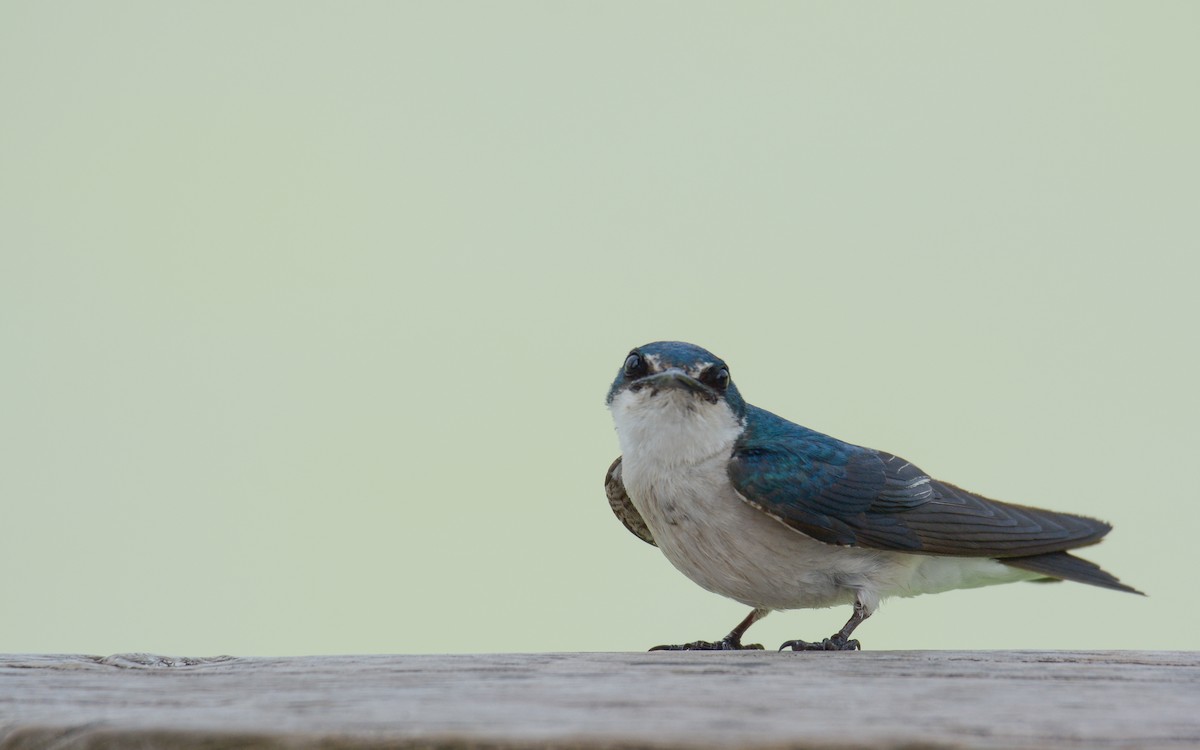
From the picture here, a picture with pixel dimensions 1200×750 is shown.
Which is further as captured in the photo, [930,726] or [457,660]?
[457,660]

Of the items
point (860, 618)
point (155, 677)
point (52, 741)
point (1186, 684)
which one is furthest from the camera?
point (860, 618)

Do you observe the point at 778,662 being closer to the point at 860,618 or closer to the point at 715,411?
the point at 860,618

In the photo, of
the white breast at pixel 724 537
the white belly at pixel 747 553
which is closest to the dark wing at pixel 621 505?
the white breast at pixel 724 537

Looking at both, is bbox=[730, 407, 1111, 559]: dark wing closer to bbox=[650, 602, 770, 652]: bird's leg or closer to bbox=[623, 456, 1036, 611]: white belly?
bbox=[623, 456, 1036, 611]: white belly

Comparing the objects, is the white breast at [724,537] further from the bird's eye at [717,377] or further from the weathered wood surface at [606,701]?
the weathered wood surface at [606,701]

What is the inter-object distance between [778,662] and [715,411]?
1463 millimetres

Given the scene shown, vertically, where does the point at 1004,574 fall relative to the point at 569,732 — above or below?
above

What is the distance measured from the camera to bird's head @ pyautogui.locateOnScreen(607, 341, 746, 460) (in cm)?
432

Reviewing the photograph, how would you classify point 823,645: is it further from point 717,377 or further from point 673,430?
point 717,377

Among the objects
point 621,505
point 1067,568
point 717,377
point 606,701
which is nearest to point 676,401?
point 717,377

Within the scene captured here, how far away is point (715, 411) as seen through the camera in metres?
4.41

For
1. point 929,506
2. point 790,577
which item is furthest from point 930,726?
point 929,506

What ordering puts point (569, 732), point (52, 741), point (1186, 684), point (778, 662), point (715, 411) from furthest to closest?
point (715, 411) < point (778, 662) < point (1186, 684) < point (52, 741) < point (569, 732)

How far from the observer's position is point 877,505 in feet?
13.8
